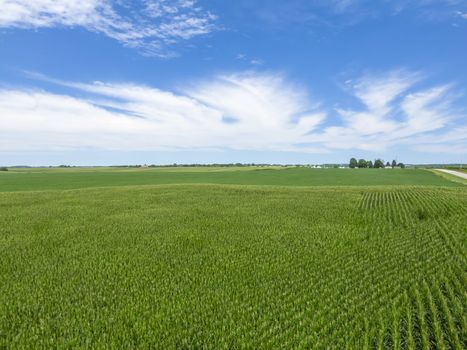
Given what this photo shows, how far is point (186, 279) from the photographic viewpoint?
9.66 m

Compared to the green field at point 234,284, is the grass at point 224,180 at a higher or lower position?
higher

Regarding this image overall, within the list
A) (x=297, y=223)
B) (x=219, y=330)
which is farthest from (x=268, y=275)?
(x=297, y=223)

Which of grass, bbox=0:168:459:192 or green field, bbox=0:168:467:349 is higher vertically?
grass, bbox=0:168:459:192

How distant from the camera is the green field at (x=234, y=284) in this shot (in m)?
6.66

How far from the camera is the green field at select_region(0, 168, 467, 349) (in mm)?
6660

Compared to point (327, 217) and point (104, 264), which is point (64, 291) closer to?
point (104, 264)

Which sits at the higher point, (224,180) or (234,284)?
(224,180)

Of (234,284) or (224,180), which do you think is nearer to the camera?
(234,284)

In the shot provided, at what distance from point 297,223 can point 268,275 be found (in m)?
8.85

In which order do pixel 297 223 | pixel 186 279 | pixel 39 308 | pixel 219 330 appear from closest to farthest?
pixel 219 330
pixel 39 308
pixel 186 279
pixel 297 223

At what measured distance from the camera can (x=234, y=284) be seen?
30.5ft

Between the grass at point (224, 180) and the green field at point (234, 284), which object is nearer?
the green field at point (234, 284)

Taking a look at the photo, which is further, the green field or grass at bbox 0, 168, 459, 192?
grass at bbox 0, 168, 459, 192

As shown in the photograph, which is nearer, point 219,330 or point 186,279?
point 219,330
